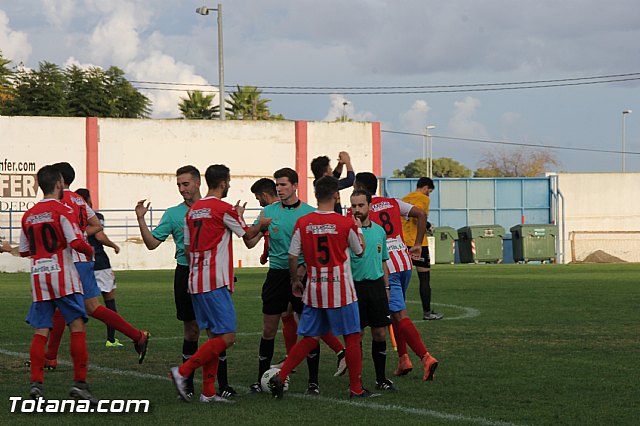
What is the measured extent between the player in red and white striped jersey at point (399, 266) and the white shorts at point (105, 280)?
→ 3707 mm

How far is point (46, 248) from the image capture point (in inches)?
315

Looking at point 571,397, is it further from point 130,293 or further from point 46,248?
point 130,293

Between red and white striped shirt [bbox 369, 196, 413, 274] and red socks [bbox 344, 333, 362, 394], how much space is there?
1.82m

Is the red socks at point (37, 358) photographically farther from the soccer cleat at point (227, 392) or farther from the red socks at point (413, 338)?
the red socks at point (413, 338)

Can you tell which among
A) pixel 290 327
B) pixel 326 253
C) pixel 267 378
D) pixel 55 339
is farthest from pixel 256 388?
pixel 55 339

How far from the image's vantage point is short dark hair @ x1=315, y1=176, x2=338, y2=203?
815 cm

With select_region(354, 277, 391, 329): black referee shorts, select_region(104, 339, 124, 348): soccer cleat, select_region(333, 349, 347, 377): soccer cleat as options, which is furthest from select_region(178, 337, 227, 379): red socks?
select_region(104, 339, 124, 348): soccer cleat

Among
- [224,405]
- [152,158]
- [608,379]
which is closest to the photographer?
[224,405]

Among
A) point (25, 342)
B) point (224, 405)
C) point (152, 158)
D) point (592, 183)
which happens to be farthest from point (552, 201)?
point (224, 405)

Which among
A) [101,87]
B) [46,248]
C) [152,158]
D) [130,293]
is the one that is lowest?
[130,293]

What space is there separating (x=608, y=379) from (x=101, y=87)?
53.0m

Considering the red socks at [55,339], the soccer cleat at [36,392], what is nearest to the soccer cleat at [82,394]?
the soccer cleat at [36,392]

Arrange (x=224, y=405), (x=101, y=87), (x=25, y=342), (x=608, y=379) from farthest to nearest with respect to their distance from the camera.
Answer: (x=101, y=87), (x=25, y=342), (x=608, y=379), (x=224, y=405)

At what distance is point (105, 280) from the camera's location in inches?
478
